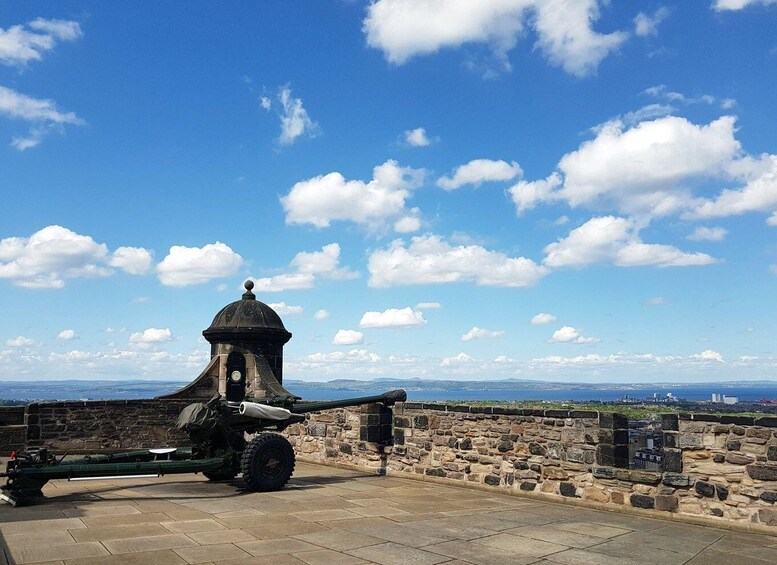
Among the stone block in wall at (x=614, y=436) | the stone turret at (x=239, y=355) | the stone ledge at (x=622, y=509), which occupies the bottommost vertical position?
the stone ledge at (x=622, y=509)

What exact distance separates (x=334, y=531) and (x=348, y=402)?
415 centimetres

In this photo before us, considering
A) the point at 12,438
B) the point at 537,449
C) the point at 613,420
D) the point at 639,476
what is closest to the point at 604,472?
the point at 639,476

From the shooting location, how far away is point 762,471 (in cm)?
650

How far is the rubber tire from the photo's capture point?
816 centimetres

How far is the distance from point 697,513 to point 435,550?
3.42 metres

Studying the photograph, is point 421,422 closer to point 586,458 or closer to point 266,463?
point 266,463

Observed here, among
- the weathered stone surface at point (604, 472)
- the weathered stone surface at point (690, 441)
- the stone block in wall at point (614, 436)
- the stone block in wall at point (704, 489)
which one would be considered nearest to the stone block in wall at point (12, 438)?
the weathered stone surface at point (604, 472)

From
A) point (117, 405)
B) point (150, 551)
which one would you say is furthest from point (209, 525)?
point (117, 405)

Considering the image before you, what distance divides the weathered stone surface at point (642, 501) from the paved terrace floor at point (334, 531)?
210 mm

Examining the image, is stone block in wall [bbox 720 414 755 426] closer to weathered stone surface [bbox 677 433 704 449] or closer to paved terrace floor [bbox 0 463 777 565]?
weathered stone surface [bbox 677 433 704 449]

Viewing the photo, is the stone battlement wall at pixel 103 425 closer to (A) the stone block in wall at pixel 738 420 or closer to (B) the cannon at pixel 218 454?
(B) the cannon at pixel 218 454

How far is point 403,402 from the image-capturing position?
10375mm

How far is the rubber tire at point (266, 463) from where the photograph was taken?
26.8 feet

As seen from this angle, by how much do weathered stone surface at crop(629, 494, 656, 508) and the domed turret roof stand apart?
349 inches
